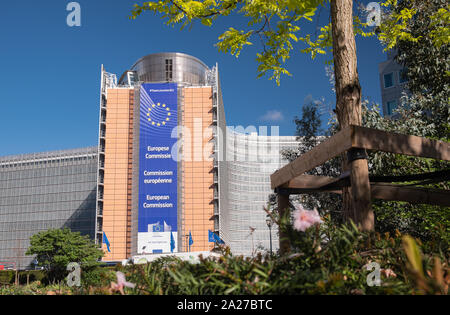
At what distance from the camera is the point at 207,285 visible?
1.66 metres

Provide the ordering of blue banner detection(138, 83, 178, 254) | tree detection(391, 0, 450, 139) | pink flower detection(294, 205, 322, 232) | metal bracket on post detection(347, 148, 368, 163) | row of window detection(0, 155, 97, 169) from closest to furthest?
1. pink flower detection(294, 205, 322, 232)
2. metal bracket on post detection(347, 148, 368, 163)
3. tree detection(391, 0, 450, 139)
4. blue banner detection(138, 83, 178, 254)
5. row of window detection(0, 155, 97, 169)

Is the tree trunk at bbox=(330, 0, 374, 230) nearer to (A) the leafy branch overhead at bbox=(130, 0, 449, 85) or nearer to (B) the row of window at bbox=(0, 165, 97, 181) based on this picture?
(A) the leafy branch overhead at bbox=(130, 0, 449, 85)

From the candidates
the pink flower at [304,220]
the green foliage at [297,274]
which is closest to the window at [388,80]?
the green foliage at [297,274]

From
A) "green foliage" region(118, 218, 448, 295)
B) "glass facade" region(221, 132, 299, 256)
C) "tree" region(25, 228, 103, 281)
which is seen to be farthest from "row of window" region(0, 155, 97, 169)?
"green foliage" region(118, 218, 448, 295)

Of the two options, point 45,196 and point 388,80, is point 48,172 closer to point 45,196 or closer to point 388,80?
point 45,196

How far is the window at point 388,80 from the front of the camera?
2482 inches

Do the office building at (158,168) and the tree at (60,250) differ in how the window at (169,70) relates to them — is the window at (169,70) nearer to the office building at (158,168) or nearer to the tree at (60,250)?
the office building at (158,168)

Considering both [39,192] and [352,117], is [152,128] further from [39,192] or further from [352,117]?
[352,117]

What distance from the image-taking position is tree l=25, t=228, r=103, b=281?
43312mm

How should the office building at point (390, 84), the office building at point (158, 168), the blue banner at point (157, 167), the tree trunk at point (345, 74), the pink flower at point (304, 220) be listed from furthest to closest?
the office building at point (158, 168) → the blue banner at point (157, 167) → the office building at point (390, 84) → the tree trunk at point (345, 74) → the pink flower at point (304, 220)

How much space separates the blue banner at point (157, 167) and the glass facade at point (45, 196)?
37.2 m

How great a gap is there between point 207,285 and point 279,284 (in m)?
0.32

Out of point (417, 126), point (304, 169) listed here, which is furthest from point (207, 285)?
point (417, 126)

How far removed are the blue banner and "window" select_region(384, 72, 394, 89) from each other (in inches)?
1484
